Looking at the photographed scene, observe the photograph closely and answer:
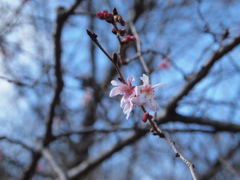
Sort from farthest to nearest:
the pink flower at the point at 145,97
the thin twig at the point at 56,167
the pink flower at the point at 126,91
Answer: the thin twig at the point at 56,167
the pink flower at the point at 126,91
the pink flower at the point at 145,97

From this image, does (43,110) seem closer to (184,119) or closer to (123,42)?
(184,119)

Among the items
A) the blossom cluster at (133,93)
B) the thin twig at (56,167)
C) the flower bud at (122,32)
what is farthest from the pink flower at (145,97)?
the thin twig at (56,167)

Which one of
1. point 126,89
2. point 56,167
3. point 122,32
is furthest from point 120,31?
point 56,167

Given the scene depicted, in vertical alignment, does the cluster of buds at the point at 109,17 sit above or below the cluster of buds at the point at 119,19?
above

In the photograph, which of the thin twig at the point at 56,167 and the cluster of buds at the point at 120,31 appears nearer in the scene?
the cluster of buds at the point at 120,31

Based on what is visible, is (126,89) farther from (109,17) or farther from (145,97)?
(109,17)

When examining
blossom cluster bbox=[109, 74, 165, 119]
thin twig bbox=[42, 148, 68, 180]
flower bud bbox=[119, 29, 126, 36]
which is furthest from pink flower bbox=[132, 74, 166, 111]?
thin twig bbox=[42, 148, 68, 180]

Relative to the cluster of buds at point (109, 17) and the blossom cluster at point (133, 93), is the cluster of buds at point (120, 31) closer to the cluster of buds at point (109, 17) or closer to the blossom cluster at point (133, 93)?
the cluster of buds at point (109, 17)

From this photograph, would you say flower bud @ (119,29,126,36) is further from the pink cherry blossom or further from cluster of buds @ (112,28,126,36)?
the pink cherry blossom

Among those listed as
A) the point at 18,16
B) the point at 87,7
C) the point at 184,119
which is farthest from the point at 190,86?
the point at 87,7

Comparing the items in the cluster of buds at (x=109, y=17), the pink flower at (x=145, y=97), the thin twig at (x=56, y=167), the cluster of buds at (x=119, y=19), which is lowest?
the pink flower at (x=145, y=97)

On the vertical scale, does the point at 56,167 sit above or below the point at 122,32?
above

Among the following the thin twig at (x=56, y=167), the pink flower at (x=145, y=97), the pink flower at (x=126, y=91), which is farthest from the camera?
the thin twig at (x=56, y=167)
